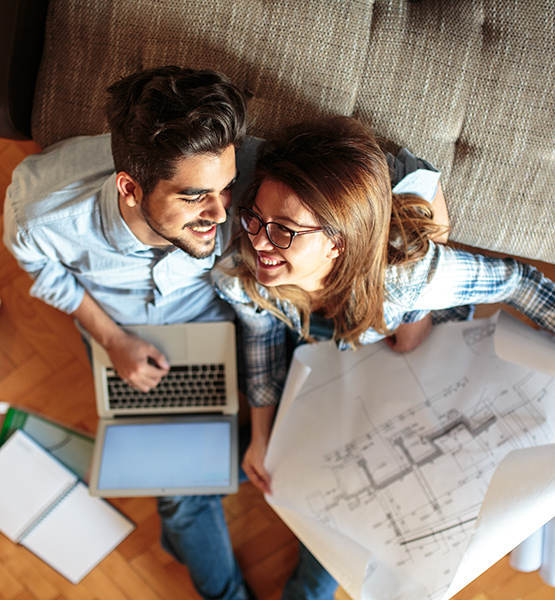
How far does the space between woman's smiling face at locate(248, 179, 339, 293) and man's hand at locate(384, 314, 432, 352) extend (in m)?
0.32

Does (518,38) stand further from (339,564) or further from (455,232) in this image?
(339,564)

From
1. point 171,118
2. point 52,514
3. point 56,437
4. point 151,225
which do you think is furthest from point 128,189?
point 52,514

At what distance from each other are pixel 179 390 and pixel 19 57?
0.91 meters

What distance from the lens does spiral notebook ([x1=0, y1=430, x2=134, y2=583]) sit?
4.85 ft

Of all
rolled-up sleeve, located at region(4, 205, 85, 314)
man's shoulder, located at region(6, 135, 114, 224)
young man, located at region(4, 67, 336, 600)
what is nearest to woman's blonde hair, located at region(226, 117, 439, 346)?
young man, located at region(4, 67, 336, 600)

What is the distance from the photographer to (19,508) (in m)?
1.48

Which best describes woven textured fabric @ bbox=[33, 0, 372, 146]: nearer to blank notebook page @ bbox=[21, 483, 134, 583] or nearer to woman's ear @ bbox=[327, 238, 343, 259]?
woman's ear @ bbox=[327, 238, 343, 259]

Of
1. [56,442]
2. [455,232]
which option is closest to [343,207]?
[455,232]

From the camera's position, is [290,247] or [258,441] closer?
[290,247]

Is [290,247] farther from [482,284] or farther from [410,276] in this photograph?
[482,284]

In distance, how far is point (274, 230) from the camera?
92 cm

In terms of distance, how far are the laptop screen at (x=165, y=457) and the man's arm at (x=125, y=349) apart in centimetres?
14

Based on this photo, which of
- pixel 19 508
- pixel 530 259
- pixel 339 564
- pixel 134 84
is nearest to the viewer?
pixel 134 84

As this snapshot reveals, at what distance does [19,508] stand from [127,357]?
656mm
